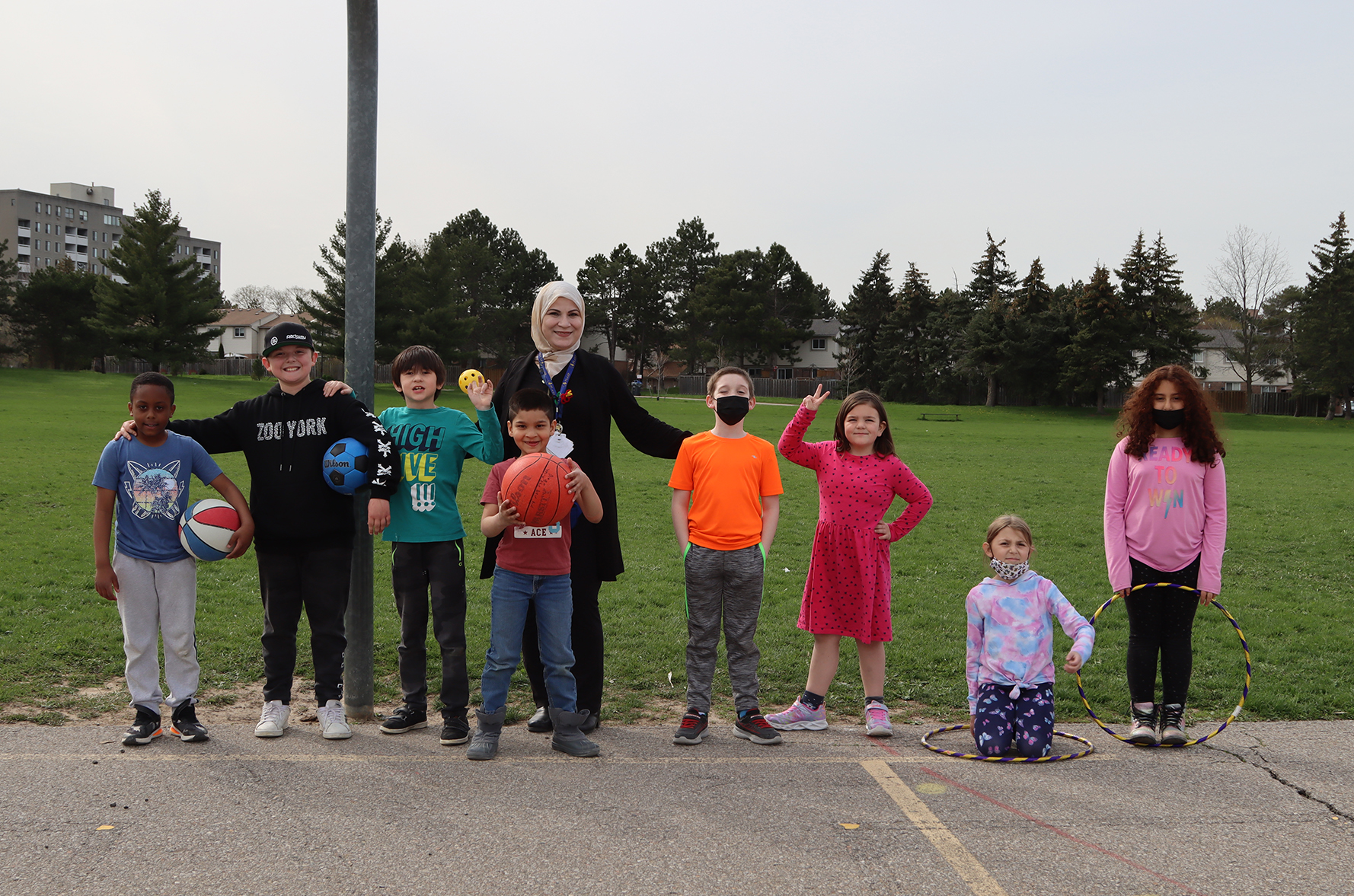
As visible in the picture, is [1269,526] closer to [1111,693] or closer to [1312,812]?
[1111,693]

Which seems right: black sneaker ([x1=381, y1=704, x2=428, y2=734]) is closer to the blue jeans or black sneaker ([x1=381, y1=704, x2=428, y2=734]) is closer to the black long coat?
the blue jeans

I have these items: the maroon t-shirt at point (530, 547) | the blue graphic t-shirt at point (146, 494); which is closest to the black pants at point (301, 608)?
the blue graphic t-shirt at point (146, 494)

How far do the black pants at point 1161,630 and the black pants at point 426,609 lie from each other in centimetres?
353

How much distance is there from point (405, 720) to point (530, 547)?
1.15 metres

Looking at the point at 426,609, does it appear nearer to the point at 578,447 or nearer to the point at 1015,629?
the point at 578,447

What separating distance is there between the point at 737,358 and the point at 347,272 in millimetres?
78208

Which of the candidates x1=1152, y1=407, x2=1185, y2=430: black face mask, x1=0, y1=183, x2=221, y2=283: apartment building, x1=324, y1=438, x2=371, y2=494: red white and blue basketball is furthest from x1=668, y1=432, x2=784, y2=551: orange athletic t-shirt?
x1=0, y1=183, x2=221, y2=283: apartment building

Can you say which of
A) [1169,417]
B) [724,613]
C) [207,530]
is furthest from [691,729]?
[1169,417]

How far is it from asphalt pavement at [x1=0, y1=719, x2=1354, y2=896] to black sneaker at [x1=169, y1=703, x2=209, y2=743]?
0.08 metres

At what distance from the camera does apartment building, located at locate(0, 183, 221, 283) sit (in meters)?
133

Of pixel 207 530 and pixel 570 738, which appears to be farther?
pixel 207 530

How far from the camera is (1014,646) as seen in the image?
473 centimetres

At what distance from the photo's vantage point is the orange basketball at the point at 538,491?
4414 mm

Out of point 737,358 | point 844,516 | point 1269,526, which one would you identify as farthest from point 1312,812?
point 737,358
